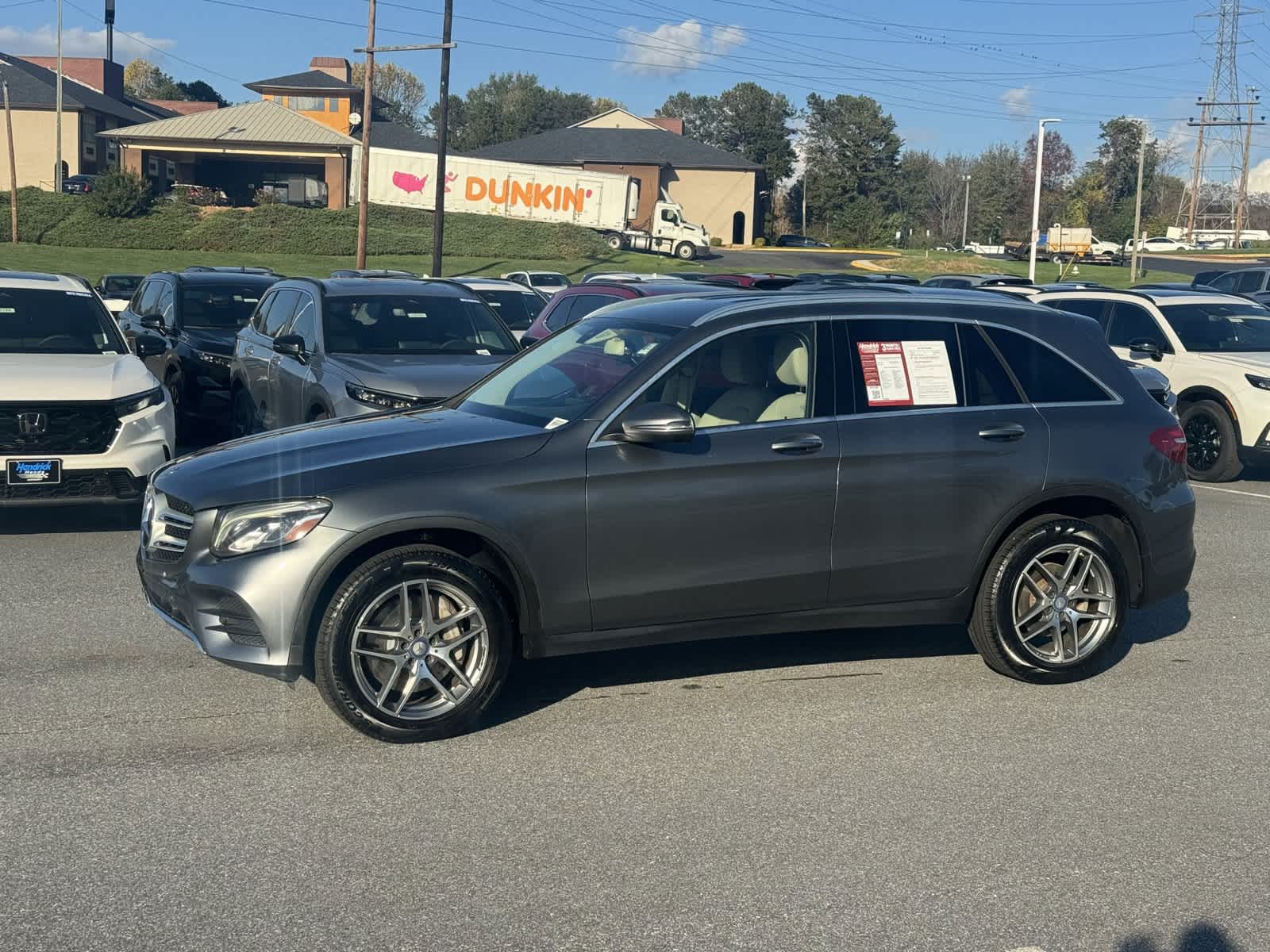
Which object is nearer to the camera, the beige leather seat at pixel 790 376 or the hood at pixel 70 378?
the beige leather seat at pixel 790 376

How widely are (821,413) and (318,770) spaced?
2628 millimetres

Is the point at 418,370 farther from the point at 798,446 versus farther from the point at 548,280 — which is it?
the point at 548,280

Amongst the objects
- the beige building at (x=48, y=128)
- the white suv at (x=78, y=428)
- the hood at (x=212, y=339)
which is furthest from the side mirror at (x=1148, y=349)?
the beige building at (x=48, y=128)

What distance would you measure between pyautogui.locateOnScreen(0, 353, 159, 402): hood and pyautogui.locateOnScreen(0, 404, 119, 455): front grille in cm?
7

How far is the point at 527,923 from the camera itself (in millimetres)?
4027

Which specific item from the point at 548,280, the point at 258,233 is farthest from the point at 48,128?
the point at 548,280

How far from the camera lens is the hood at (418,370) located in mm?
10070

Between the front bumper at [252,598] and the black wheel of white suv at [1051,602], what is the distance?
3039 mm

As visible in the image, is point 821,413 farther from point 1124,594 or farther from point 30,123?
point 30,123

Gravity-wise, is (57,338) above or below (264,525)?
above

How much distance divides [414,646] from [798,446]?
185 cm

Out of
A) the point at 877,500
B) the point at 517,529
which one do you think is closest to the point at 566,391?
the point at 517,529

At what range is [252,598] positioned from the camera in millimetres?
5348

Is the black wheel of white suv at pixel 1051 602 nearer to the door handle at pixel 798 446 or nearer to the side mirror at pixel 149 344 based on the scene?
the door handle at pixel 798 446
